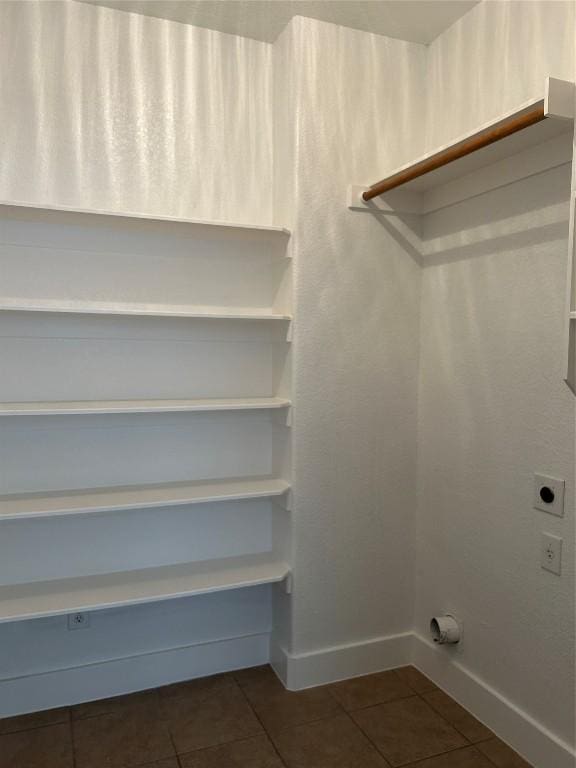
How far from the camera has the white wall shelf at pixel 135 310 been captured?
1.94 m

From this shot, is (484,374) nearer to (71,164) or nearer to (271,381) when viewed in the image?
(271,381)

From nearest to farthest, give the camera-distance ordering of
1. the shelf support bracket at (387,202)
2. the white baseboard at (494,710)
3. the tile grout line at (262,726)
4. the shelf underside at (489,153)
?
1. the shelf underside at (489,153)
2. the white baseboard at (494,710)
3. the tile grout line at (262,726)
4. the shelf support bracket at (387,202)

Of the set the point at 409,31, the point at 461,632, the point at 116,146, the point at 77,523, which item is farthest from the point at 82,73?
the point at 461,632

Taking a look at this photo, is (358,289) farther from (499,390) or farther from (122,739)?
(122,739)

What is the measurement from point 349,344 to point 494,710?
4.50ft

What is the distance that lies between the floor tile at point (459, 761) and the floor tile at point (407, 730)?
0.08 feet

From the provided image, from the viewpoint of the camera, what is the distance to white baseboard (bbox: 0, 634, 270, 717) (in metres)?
2.18

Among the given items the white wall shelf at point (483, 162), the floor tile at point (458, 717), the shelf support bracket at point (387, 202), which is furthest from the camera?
the shelf support bracket at point (387, 202)

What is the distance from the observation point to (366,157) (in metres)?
2.30

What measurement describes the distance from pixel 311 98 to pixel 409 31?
47 cm

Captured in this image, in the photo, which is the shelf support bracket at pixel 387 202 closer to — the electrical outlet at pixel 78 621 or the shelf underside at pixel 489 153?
the shelf underside at pixel 489 153

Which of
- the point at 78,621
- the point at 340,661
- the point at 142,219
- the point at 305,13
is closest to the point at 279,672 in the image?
the point at 340,661

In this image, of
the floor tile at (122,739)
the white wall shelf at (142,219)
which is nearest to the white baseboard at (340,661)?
the floor tile at (122,739)

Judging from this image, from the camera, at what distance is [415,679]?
7.86ft
